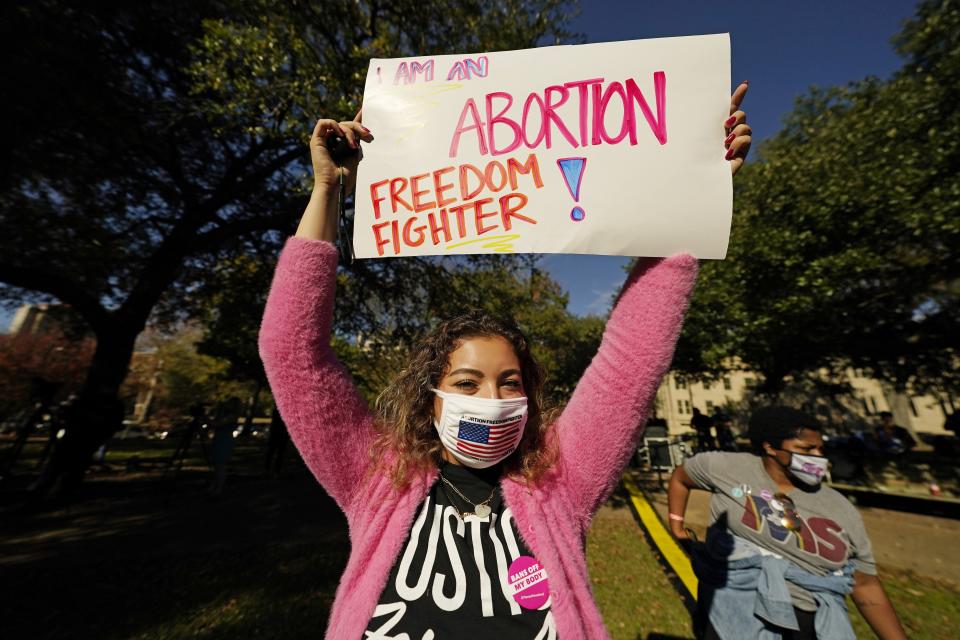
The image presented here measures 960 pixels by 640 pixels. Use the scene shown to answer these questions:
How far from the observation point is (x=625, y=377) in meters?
1.37

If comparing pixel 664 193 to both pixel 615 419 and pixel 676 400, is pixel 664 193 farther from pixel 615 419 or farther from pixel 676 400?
pixel 676 400

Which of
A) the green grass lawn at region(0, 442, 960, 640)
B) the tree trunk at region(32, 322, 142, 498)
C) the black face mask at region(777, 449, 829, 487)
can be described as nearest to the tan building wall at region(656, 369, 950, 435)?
the green grass lawn at region(0, 442, 960, 640)

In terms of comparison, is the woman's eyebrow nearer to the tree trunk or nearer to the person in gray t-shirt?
the person in gray t-shirt

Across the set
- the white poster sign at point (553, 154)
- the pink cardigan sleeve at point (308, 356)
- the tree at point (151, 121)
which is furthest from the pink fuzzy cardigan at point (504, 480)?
the tree at point (151, 121)

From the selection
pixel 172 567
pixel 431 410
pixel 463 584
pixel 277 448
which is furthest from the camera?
pixel 277 448

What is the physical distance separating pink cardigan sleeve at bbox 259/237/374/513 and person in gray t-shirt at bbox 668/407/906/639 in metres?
2.63

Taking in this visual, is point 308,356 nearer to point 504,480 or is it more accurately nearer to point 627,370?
point 504,480

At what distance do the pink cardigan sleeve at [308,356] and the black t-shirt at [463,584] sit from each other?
1.25 ft

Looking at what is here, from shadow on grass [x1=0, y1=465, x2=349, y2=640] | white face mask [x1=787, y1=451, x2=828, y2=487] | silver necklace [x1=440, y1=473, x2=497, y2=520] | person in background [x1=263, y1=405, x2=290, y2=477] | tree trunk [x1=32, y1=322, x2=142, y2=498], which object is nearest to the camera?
silver necklace [x1=440, y1=473, x2=497, y2=520]

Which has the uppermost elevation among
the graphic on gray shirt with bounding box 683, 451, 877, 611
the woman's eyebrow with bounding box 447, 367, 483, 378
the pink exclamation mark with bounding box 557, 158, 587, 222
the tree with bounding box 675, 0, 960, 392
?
the tree with bounding box 675, 0, 960, 392

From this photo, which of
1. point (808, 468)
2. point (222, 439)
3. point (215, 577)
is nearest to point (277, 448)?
point (222, 439)

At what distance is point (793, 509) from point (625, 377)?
207 centimetres

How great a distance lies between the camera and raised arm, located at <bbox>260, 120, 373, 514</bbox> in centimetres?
128

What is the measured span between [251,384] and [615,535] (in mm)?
A: 30906
